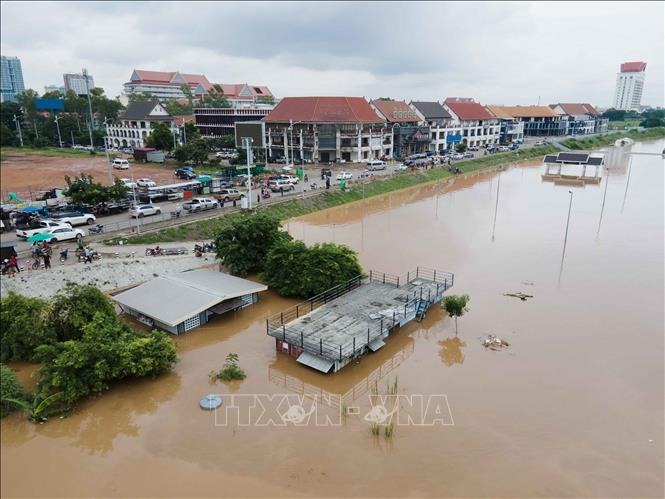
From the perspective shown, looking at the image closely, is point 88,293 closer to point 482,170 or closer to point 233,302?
point 233,302

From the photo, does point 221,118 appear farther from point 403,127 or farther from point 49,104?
point 49,104

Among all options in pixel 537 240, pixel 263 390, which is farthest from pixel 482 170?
pixel 263 390

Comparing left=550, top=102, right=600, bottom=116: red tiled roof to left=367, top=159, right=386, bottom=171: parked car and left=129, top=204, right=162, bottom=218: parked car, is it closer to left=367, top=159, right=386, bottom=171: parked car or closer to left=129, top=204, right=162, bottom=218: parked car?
left=367, top=159, right=386, bottom=171: parked car

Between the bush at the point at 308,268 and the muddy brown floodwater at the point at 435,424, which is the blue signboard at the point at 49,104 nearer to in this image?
the muddy brown floodwater at the point at 435,424

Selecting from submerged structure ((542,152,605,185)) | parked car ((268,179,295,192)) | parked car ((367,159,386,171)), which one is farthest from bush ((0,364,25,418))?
submerged structure ((542,152,605,185))

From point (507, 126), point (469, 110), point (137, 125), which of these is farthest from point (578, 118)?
point (137, 125)

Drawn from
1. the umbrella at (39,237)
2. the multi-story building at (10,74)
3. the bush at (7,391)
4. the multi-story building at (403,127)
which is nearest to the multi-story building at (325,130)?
the multi-story building at (403,127)
